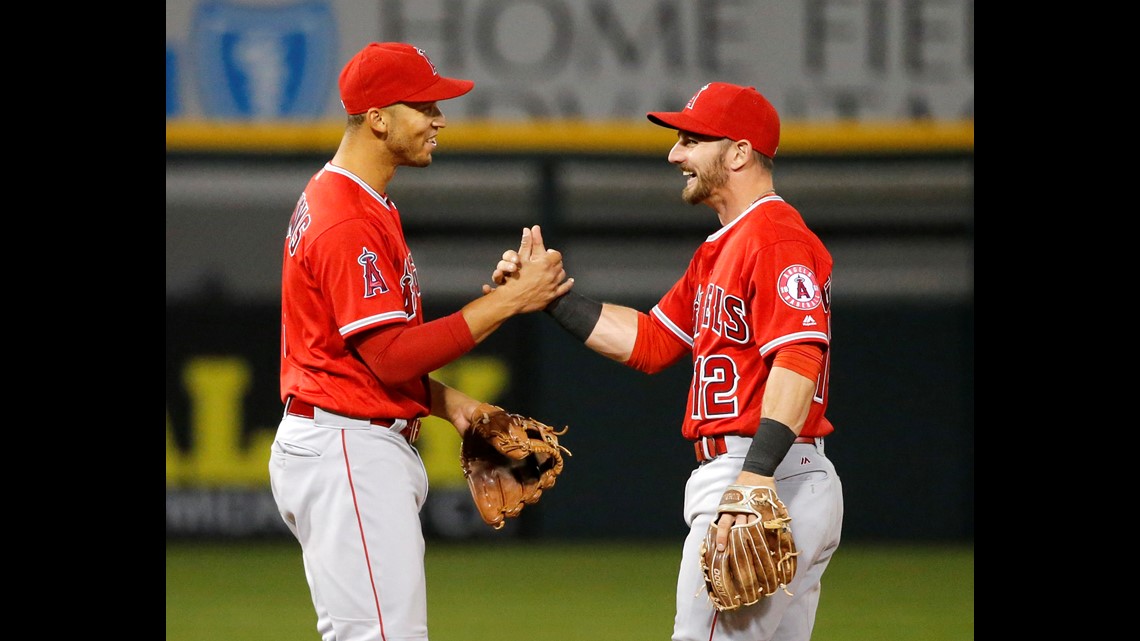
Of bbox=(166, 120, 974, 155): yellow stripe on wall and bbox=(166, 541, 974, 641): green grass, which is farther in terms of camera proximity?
bbox=(166, 120, 974, 155): yellow stripe on wall

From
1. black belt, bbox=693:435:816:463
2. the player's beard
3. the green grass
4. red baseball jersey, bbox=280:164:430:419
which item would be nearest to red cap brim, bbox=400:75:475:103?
red baseball jersey, bbox=280:164:430:419

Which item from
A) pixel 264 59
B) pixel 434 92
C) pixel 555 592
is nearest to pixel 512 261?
pixel 434 92

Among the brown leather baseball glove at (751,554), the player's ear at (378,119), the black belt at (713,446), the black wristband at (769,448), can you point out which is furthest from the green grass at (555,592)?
the player's ear at (378,119)

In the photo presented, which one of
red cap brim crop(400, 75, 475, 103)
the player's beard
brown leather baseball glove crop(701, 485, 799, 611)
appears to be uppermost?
red cap brim crop(400, 75, 475, 103)

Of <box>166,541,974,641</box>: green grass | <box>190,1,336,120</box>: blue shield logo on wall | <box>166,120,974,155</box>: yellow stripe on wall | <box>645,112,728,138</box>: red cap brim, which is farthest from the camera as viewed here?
<box>190,1,336,120</box>: blue shield logo on wall

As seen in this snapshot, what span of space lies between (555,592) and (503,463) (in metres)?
3.28

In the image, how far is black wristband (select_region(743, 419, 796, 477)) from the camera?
3504 millimetres

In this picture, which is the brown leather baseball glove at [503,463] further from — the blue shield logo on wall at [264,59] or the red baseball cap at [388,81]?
the blue shield logo on wall at [264,59]

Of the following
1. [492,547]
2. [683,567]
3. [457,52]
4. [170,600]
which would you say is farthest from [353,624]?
[457,52]

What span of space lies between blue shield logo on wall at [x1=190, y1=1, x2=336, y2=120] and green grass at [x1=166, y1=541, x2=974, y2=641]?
2996 millimetres

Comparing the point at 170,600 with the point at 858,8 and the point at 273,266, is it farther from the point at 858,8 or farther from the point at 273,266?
the point at 858,8

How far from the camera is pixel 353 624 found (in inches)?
137

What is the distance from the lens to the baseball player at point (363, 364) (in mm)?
3518

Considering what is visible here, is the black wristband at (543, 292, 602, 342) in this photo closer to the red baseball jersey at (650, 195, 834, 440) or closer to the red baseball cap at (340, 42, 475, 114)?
the red baseball jersey at (650, 195, 834, 440)
